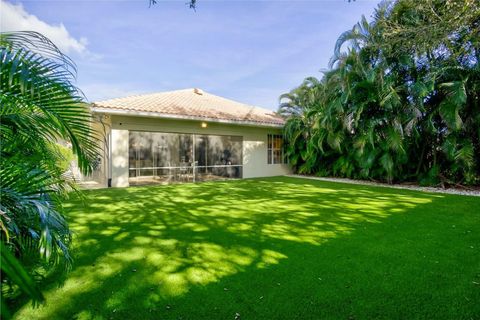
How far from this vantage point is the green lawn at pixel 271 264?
2826mm

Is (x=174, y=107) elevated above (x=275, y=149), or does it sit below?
above

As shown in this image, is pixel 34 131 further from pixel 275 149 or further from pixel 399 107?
pixel 275 149

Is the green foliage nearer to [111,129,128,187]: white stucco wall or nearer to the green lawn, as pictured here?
the green lawn

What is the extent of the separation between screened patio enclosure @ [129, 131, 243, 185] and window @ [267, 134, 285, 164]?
2.19 m

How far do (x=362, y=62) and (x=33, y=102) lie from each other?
40.6 feet

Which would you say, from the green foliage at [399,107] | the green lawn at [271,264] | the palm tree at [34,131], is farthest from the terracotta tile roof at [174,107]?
the palm tree at [34,131]

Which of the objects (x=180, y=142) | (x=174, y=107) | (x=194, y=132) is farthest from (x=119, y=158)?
(x=194, y=132)

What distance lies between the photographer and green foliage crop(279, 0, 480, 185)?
9789mm

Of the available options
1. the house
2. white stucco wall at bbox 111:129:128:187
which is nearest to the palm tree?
the house

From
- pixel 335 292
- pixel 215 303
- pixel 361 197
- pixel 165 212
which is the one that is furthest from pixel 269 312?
pixel 361 197

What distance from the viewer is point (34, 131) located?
2.46 m

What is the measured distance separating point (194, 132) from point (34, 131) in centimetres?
1168

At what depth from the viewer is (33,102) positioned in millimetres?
2252

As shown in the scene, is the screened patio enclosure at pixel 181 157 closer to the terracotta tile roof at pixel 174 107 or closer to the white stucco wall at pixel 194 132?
the white stucco wall at pixel 194 132
